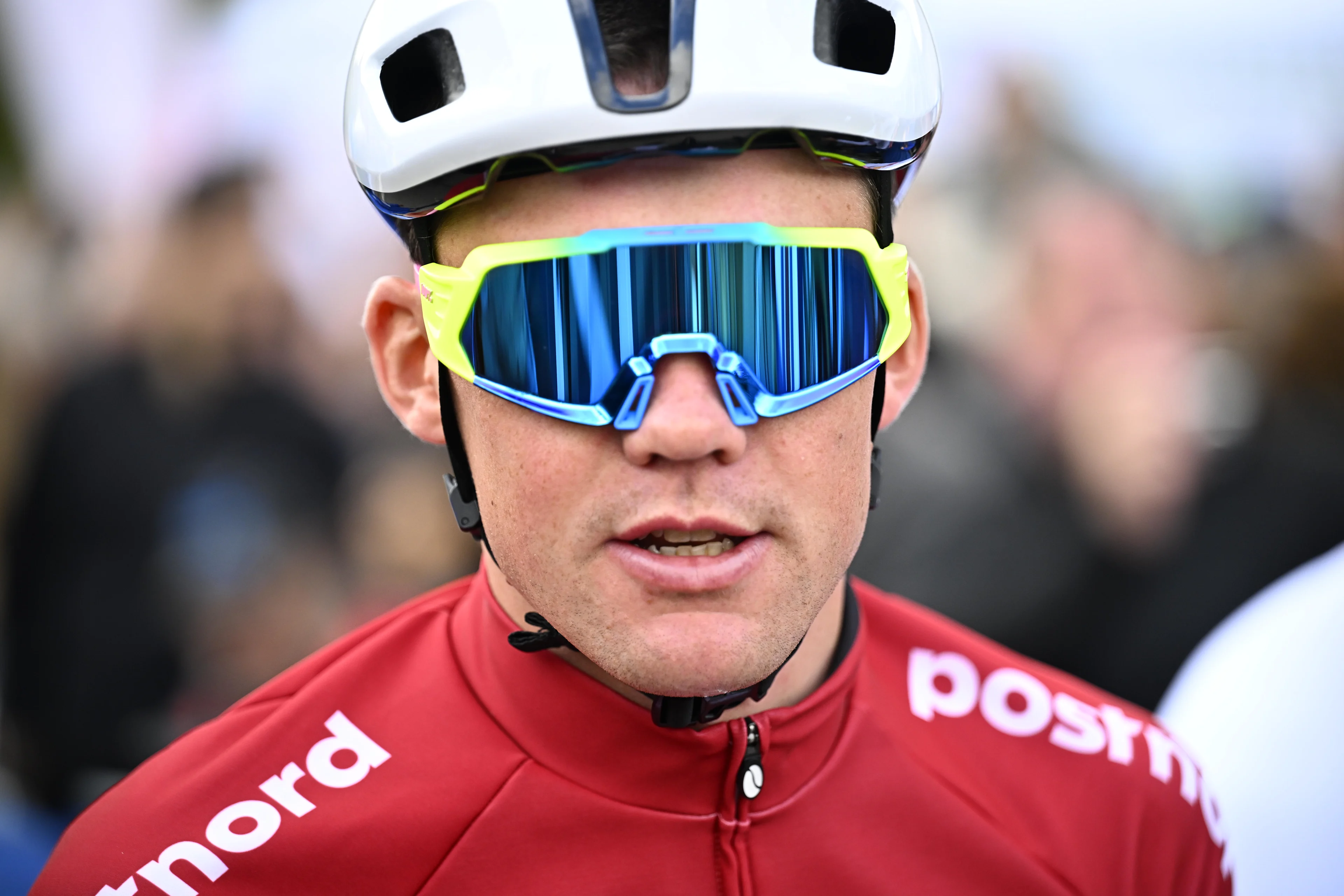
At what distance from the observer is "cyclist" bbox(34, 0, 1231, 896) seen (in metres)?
1.79

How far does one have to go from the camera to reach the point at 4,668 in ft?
15.1

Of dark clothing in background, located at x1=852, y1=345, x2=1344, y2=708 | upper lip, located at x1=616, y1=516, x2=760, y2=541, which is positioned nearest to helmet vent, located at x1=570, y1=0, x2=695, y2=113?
upper lip, located at x1=616, y1=516, x2=760, y2=541

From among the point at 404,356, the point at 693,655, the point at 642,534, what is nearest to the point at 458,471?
the point at 404,356

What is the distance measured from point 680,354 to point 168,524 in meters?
3.38

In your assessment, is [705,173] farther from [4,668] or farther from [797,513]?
[4,668]

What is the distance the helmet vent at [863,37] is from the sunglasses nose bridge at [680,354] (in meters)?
0.59

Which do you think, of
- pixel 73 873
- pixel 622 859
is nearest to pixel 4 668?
pixel 73 873

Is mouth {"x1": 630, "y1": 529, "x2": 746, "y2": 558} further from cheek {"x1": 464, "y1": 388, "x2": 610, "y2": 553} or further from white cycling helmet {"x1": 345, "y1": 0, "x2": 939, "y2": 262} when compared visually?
white cycling helmet {"x1": 345, "y1": 0, "x2": 939, "y2": 262}

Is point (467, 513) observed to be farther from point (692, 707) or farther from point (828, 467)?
point (828, 467)

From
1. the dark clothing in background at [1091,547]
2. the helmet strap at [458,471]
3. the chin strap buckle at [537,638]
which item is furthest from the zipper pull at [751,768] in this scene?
the dark clothing in background at [1091,547]

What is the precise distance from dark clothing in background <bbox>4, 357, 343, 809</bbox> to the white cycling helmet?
2.89m

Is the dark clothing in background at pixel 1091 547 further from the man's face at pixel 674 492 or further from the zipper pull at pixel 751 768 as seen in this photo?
the man's face at pixel 674 492

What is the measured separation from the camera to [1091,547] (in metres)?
3.90

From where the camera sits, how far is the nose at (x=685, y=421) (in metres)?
1.74
